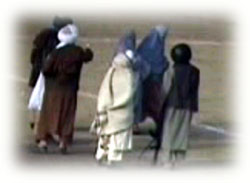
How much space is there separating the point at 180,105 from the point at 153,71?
5.22 feet

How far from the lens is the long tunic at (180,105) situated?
12.1 metres

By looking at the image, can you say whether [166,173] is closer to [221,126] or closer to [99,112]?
[99,112]

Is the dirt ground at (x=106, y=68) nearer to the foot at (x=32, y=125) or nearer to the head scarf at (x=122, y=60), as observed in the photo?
the foot at (x=32, y=125)

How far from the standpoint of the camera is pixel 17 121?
48.0 feet

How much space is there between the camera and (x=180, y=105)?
12102 mm

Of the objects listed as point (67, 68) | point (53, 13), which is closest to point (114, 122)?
point (67, 68)

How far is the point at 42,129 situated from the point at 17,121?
176 cm

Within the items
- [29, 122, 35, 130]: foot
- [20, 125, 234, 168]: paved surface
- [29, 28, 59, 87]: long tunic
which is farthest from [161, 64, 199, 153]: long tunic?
[29, 122, 35, 130]: foot

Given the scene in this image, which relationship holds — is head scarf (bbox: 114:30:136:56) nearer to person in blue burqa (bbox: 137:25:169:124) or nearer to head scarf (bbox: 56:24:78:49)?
person in blue burqa (bbox: 137:25:169:124)

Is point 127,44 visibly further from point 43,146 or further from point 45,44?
point 43,146

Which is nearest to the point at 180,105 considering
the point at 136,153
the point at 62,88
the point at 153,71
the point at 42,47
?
the point at 136,153

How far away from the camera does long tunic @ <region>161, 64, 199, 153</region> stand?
12.1 m

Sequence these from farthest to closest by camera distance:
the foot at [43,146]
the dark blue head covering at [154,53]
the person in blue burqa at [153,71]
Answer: the dark blue head covering at [154,53] < the person in blue burqa at [153,71] < the foot at [43,146]

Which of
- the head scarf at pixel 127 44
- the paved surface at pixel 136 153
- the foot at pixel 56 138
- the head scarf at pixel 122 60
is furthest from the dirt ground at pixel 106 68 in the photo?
the head scarf at pixel 127 44
